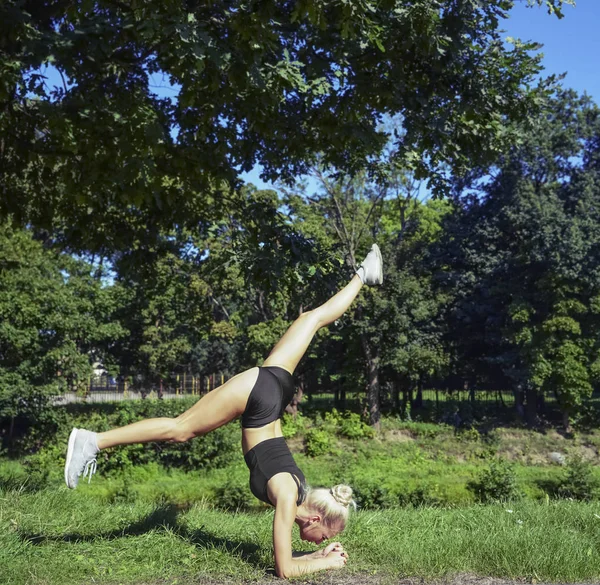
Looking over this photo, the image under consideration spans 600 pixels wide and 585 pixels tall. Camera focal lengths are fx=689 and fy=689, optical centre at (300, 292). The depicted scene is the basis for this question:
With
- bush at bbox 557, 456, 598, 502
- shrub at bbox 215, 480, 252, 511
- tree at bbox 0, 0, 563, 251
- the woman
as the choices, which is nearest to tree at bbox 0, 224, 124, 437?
shrub at bbox 215, 480, 252, 511

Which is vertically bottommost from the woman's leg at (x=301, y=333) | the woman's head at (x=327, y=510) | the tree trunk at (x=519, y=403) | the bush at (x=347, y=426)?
the bush at (x=347, y=426)

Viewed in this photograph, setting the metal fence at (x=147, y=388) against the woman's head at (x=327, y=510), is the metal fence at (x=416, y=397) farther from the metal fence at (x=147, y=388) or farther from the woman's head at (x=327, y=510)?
the woman's head at (x=327, y=510)

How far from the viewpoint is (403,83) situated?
28.2 feet

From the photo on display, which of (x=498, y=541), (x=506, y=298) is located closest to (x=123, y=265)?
(x=498, y=541)

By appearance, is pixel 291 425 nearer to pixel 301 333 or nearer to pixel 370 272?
pixel 370 272

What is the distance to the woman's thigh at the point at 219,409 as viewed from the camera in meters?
4.70

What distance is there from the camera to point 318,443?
2694cm

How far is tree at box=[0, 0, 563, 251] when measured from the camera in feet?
23.6

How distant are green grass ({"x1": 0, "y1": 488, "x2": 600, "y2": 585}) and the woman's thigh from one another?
1.01 metres

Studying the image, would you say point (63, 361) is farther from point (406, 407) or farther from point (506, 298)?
point (506, 298)

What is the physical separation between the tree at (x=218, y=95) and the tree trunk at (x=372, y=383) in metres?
20.0

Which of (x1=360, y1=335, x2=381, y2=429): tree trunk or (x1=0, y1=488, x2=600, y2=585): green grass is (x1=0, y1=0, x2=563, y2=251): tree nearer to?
(x1=0, y1=488, x2=600, y2=585): green grass

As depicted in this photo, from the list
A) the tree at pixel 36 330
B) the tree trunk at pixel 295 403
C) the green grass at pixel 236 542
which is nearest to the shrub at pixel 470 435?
the tree trunk at pixel 295 403

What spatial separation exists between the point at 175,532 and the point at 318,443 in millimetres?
21668
